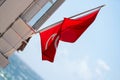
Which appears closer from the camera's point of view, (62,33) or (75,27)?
(62,33)

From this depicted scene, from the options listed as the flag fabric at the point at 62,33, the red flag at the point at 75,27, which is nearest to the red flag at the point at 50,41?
the flag fabric at the point at 62,33

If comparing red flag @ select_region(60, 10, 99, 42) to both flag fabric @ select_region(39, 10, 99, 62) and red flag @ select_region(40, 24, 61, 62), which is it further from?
red flag @ select_region(40, 24, 61, 62)

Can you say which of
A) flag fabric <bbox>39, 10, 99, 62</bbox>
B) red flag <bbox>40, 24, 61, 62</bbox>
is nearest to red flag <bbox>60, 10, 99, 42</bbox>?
flag fabric <bbox>39, 10, 99, 62</bbox>

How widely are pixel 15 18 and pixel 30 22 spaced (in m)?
1.60

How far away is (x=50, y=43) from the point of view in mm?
11672

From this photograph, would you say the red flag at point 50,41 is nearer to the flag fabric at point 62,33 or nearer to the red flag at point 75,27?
the flag fabric at point 62,33

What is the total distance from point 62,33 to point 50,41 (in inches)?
21.3

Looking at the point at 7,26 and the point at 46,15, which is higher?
the point at 7,26

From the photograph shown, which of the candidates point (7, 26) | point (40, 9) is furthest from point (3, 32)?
point (40, 9)

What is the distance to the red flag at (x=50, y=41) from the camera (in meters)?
11.5

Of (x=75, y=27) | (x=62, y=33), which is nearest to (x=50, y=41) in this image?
(x=62, y=33)

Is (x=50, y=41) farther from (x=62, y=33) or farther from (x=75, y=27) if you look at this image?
(x=75, y=27)

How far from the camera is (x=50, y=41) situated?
11.7 metres

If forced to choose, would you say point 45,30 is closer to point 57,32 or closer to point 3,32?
point 57,32
